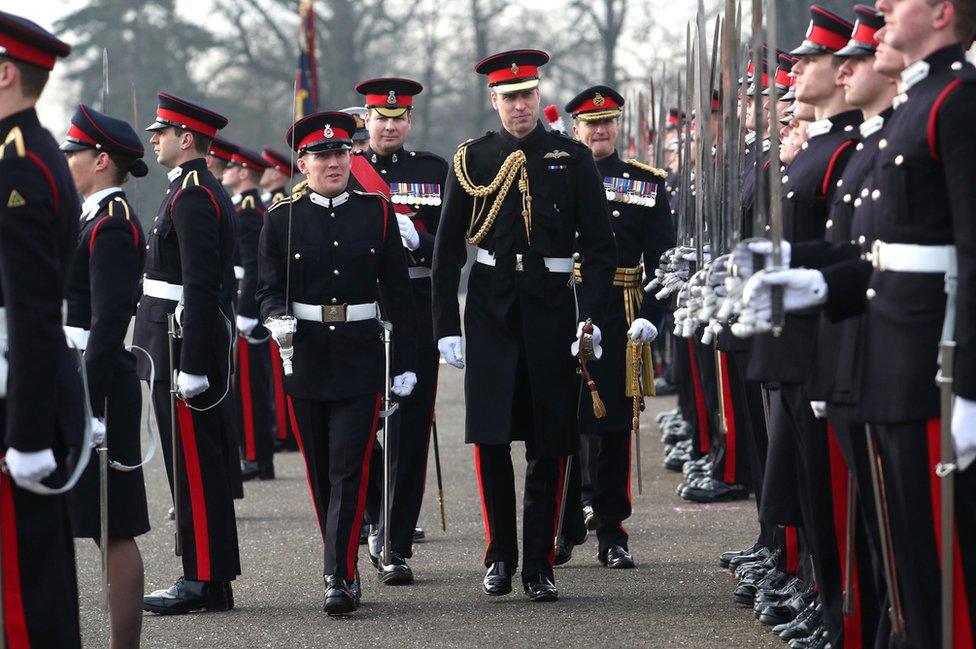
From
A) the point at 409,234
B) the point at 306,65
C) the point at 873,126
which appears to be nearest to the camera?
the point at 873,126

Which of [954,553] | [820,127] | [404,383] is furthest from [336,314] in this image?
[954,553]

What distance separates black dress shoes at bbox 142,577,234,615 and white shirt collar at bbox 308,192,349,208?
5.43 ft

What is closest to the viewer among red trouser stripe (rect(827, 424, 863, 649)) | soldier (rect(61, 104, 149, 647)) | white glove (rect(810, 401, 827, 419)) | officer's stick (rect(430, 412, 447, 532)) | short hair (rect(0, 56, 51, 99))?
short hair (rect(0, 56, 51, 99))

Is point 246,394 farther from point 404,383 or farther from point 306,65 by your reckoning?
point 306,65

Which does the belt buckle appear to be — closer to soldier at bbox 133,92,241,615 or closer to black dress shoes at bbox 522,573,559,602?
soldier at bbox 133,92,241,615

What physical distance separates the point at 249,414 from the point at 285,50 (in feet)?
103

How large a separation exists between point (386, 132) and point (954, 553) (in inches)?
193

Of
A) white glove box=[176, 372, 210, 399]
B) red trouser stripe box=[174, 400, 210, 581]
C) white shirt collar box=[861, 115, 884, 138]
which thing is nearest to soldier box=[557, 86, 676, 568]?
Answer: red trouser stripe box=[174, 400, 210, 581]

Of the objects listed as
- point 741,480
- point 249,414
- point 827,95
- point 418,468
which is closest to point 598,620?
point 418,468

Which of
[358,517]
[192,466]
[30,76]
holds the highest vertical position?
[30,76]

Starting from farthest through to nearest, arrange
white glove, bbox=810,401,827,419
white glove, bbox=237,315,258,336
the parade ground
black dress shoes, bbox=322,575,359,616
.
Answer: white glove, bbox=237,315,258,336 < black dress shoes, bbox=322,575,359,616 < the parade ground < white glove, bbox=810,401,827,419

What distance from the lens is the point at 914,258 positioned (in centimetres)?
419

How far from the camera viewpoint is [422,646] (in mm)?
6098

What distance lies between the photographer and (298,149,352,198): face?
23.1 feet
